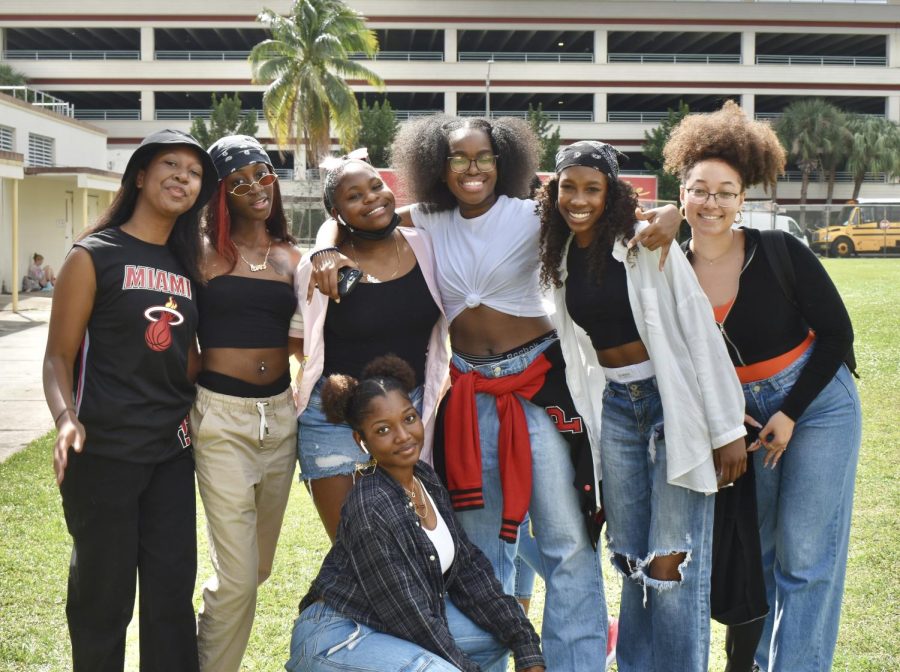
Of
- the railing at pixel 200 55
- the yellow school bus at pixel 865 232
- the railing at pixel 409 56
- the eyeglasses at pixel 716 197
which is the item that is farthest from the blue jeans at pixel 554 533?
the railing at pixel 200 55

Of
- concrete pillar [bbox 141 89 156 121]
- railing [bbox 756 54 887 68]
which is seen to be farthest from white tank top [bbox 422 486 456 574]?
railing [bbox 756 54 887 68]

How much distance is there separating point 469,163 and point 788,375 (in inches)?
61.7

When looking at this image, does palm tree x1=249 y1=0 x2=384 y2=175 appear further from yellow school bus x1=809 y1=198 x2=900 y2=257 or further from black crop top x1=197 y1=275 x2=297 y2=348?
black crop top x1=197 y1=275 x2=297 y2=348

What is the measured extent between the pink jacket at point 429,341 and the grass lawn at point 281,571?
133 centimetres

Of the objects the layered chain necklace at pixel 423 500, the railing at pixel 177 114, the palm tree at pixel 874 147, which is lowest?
the layered chain necklace at pixel 423 500

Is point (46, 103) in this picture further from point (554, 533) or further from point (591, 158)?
point (554, 533)

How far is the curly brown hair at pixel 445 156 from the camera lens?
3846 mm

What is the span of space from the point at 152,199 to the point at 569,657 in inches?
95.4

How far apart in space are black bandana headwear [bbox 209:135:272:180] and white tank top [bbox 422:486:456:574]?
159 cm

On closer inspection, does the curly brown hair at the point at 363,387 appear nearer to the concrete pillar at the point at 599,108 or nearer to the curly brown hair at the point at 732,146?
the curly brown hair at the point at 732,146

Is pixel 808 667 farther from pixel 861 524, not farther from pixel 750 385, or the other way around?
pixel 861 524

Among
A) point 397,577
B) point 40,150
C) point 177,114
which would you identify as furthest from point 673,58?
point 397,577

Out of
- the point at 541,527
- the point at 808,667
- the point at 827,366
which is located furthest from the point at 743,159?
the point at 808,667

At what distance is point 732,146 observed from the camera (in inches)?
135
